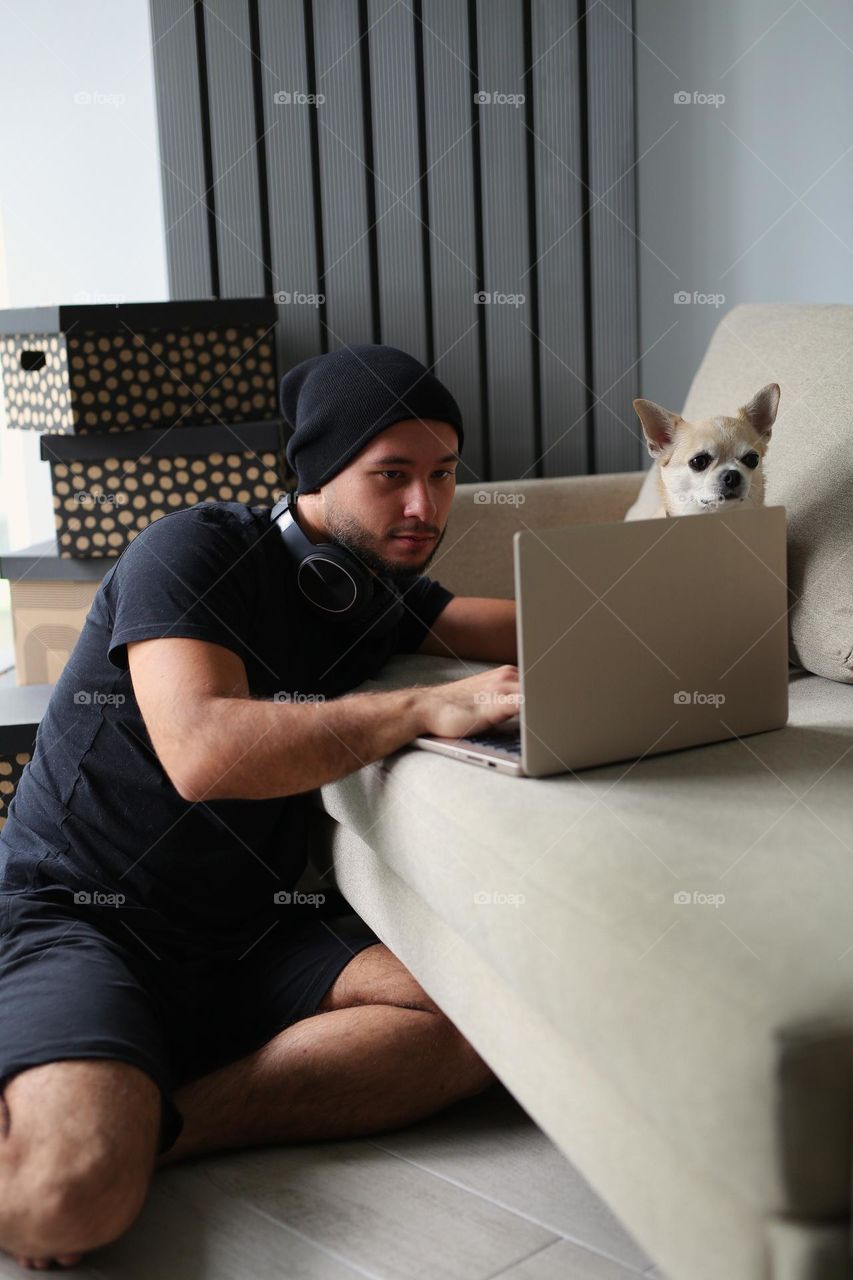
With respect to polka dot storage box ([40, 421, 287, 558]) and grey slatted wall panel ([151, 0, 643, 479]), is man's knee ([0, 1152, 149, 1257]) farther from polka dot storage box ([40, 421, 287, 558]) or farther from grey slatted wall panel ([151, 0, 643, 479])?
Result: grey slatted wall panel ([151, 0, 643, 479])

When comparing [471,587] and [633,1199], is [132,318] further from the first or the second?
[633,1199]

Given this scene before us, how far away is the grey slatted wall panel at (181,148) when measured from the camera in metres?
2.26

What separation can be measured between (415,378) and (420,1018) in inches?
27.2

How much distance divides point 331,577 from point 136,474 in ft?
2.79

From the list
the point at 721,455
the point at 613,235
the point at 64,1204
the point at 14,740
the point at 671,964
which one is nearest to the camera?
the point at 671,964

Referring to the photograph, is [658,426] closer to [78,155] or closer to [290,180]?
[290,180]

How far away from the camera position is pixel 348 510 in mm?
1387

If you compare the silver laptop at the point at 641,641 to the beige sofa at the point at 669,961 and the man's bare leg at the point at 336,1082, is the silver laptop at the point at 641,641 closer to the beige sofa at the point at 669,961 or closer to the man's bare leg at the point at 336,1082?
the beige sofa at the point at 669,961

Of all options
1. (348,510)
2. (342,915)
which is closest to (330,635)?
(348,510)

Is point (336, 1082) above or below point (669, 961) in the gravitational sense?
below

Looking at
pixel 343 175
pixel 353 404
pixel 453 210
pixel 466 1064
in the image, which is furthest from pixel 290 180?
pixel 466 1064

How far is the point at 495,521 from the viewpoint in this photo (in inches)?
75.0

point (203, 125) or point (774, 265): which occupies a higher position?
point (203, 125)

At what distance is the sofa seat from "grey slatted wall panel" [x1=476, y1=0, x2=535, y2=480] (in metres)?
1.37
